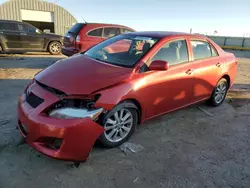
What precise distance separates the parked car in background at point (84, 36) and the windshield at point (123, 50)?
398cm

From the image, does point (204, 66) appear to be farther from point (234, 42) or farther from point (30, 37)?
point (234, 42)

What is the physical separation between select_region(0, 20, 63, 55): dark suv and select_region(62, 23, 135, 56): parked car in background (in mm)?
3388

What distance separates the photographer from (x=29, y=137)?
8.59 feet

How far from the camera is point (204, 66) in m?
4.26

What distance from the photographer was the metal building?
69.9 ft

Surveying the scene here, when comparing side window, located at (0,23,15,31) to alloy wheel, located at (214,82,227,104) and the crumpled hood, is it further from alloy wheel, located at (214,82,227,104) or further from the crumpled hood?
alloy wheel, located at (214,82,227,104)

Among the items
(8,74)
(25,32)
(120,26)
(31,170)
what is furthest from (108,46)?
(25,32)

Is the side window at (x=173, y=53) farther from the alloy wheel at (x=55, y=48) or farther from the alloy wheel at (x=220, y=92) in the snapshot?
the alloy wheel at (x=55, y=48)

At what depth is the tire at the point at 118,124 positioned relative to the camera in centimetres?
294

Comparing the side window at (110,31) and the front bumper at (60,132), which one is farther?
the side window at (110,31)

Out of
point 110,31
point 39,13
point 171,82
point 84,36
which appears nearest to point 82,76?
A: point 171,82

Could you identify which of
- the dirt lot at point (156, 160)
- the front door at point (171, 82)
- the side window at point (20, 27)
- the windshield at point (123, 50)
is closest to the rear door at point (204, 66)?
the front door at point (171, 82)

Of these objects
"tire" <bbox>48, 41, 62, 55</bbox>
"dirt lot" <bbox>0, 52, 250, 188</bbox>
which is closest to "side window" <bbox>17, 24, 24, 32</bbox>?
"tire" <bbox>48, 41, 62, 55</bbox>

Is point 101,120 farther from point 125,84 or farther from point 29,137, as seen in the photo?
point 29,137
